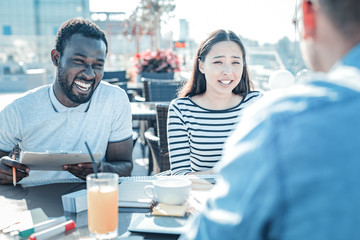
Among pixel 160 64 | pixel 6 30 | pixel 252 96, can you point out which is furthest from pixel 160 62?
pixel 6 30

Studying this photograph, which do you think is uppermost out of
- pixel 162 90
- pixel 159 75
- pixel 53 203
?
pixel 159 75

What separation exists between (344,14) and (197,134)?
5.14 ft

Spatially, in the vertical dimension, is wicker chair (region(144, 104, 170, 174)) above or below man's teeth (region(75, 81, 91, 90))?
below

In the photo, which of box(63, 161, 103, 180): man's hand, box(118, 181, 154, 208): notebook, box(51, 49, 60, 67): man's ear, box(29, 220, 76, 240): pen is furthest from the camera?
box(51, 49, 60, 67): man's ear

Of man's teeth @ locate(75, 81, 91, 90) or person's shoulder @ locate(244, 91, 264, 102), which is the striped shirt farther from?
man's teeth @ locate(75, 81, 91, 90)

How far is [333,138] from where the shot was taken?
0.52 metres

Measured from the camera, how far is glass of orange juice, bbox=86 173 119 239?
3.34 ft

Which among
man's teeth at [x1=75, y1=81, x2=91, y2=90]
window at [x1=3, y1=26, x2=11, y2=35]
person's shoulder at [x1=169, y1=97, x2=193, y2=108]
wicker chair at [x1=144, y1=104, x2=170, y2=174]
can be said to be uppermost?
window at [x1=3, y1=26, x2=11, y2=35]

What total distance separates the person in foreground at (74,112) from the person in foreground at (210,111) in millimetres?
288

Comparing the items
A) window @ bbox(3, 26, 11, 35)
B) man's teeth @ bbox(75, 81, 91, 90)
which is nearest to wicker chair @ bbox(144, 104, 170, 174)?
man's teeth @ bbox(75, 81, 91, 90)

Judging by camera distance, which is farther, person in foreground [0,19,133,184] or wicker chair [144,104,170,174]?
wicker chair [144,104,170,174]

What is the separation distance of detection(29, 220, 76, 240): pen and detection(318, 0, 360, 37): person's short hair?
2.89ft

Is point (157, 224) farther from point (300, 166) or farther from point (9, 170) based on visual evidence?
point (9, 170)

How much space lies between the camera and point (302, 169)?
0.52m
